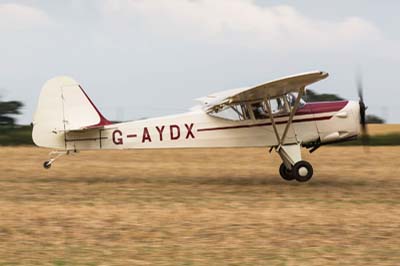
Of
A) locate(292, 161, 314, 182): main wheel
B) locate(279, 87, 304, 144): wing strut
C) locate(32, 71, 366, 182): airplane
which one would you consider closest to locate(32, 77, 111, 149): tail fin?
locate(32, 71, 366, 182): airplane

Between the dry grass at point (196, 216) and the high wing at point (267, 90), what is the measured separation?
1.86 metres

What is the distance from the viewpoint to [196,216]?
10367 mm

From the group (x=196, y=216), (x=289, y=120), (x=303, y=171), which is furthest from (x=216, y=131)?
(x=196, y=216)

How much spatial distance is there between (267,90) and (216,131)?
1.67m

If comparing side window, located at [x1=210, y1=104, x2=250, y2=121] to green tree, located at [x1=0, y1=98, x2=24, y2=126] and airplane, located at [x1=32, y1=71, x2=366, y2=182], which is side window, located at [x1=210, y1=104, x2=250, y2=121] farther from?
green tree, located at [x1=0, y1=98, x2=24, y2=126]

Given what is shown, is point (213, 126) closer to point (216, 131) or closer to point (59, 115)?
point (216, 131)

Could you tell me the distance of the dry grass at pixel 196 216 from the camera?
7.86m

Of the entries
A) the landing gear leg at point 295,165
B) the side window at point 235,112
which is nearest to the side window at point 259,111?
the side window at point 235,112

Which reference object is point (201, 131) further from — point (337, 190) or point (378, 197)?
point (378, 197)

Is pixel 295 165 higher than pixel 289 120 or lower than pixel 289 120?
lower

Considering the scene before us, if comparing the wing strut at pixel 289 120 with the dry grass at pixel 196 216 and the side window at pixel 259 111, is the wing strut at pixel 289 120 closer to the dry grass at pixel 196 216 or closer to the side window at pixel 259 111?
the side window at pixel 259 111

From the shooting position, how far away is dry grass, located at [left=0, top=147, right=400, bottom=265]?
7855 mm

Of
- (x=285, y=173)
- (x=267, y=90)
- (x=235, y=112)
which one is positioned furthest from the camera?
(x=285, y=173)

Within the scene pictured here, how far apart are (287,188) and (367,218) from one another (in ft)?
13.5
